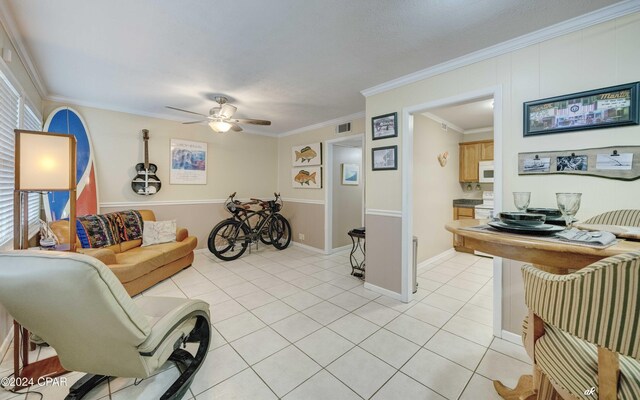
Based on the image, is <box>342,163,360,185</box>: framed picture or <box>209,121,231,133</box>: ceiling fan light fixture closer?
<box>209,121,231,133</box>: ceiling fan light fixture

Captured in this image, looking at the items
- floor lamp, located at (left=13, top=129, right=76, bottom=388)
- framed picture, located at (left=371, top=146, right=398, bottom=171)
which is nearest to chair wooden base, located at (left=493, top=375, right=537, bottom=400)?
framed picture, located at (left=371, top=146, right=398, bottom=171)

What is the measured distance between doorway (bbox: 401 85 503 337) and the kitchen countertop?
8.87 feet

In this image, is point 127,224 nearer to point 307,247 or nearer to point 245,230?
point 245,230

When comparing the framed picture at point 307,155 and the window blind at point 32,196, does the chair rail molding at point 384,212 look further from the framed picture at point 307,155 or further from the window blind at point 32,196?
the window blind at point 32,196

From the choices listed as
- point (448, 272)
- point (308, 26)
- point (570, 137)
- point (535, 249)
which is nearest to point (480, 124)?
point (448, 272)

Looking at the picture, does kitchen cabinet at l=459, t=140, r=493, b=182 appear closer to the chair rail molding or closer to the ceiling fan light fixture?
the chair rail molding

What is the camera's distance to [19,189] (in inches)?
64.8

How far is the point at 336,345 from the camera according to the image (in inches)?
80.4

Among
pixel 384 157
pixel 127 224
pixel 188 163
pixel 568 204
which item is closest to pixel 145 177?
pixel 188 163

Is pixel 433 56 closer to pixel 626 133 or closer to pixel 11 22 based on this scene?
pixel 626 133

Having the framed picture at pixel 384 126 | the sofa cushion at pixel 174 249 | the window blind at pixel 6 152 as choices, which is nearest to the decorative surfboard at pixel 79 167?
the sofa cushion at pixel 174 249

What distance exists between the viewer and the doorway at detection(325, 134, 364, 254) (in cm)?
482

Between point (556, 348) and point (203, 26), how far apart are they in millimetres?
2828

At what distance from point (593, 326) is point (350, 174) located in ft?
15.4
